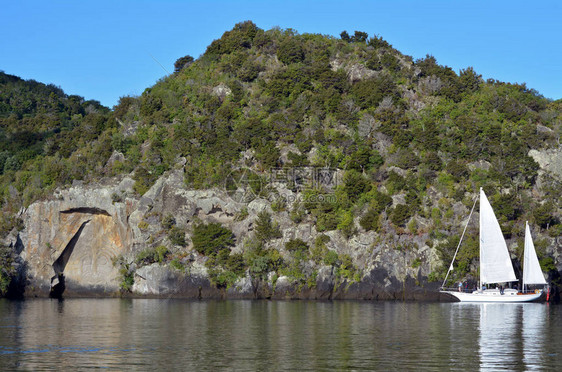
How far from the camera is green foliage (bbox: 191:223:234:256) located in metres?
77.9

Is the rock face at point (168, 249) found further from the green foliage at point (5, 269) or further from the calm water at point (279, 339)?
the calm water at point (279, 339)

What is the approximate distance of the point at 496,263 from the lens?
226ft

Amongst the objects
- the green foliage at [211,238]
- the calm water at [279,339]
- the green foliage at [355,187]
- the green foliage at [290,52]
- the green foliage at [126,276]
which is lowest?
the calm water at [279,339]

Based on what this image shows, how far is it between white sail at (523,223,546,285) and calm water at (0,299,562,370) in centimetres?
1210

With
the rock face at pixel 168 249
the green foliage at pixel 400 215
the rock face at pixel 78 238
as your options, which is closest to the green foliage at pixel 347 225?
the rock face at pixel 168 249

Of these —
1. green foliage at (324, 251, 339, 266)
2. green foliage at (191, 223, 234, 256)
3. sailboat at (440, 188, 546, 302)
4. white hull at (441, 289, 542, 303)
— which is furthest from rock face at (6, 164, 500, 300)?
sailboat at (440, 188, 546, 302)

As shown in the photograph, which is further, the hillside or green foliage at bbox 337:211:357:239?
green foliage at bbox 337:211:357:239

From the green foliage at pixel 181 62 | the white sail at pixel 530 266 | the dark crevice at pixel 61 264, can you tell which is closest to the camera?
the white sail at pixel 530 266

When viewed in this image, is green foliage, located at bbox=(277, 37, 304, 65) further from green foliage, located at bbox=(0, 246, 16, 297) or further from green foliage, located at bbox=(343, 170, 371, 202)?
green foliage, located at bbox=(0, 246, 16, 297)

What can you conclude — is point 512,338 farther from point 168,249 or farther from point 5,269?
point 5,269

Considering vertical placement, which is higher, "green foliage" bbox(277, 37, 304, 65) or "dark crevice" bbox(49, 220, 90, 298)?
"green foliage" bbox(277, 37, 304, 65)

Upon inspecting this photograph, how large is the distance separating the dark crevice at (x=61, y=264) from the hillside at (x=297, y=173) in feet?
1.50

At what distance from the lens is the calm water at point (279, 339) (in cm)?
2844

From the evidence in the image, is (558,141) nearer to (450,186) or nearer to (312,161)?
(450,186)
